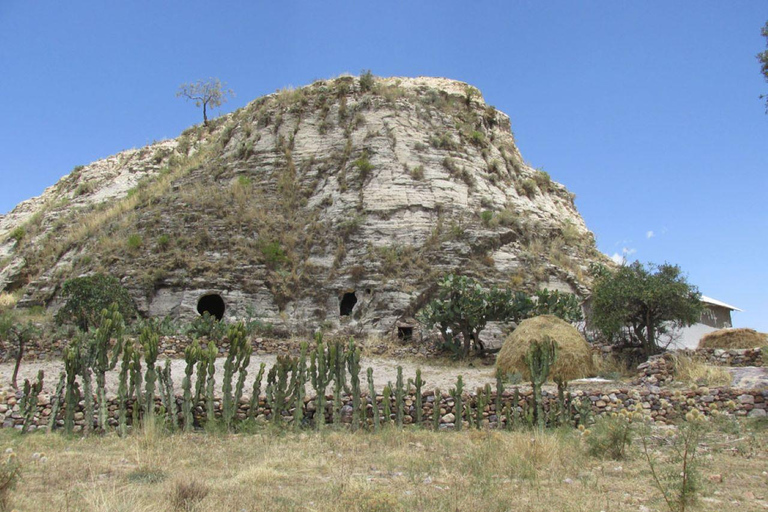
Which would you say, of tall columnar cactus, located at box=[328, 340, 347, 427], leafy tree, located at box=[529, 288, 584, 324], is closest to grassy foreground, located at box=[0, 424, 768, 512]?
tall columnar cactus, located at box=[328, 340, 347, 427]

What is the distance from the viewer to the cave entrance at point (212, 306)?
22.5m

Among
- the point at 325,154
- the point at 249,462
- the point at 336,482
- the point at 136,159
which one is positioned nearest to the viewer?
the point at 336,482

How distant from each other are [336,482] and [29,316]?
19.1 meters

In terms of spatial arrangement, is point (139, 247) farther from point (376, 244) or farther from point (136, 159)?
point (136, 159)

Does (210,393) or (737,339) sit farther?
(737,339)

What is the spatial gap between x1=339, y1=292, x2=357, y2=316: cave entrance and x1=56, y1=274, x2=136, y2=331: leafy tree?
8117mm

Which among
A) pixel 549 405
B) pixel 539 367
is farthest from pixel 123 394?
pixel 549 405

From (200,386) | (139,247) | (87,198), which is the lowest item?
(200,386)

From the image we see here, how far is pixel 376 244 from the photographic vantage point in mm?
23156

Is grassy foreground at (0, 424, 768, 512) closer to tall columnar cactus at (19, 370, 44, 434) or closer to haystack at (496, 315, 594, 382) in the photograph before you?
tall columnar cactus at (19, 370, 44, 434)

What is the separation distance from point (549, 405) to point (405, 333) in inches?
383

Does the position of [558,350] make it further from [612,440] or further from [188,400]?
[188,400]

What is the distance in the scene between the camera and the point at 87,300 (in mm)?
18609

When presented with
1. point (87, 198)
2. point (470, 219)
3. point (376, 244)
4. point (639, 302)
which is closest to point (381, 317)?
point (376, 244)
